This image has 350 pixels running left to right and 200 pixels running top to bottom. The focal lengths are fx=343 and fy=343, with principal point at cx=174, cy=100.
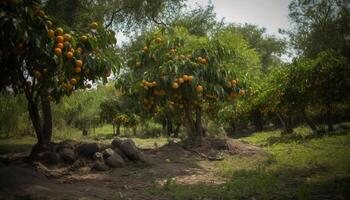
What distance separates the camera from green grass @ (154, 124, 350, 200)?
6605mm

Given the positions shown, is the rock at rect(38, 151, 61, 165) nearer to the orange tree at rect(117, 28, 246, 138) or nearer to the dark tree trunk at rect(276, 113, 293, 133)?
the orange tree at rect(117, 28, 246, 138)

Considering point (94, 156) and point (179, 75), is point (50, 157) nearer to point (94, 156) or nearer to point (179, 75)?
point (94, 156)

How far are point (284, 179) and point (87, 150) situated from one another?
5823 mm

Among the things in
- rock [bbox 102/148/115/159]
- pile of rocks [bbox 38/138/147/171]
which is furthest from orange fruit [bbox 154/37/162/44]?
rock [bbox 102/148/115/159]

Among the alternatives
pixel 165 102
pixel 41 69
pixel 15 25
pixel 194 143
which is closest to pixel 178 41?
pixel 165 102

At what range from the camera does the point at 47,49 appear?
6.75 meters

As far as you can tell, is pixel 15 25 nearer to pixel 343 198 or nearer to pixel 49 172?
pixel 49 172

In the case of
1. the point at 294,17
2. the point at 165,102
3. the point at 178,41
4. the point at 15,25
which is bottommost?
the point at 165,102

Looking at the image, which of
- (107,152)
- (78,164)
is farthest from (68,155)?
(107,152)

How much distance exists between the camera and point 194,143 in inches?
516

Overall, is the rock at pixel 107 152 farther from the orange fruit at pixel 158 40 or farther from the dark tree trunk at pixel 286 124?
the dark tree trunk at pixel 286 124

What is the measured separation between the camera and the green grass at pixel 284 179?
21.7 feet

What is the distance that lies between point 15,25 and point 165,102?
245 inches

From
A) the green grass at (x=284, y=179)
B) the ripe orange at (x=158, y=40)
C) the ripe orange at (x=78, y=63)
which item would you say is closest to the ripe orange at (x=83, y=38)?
the ripe orange at (x=78, y=63)
